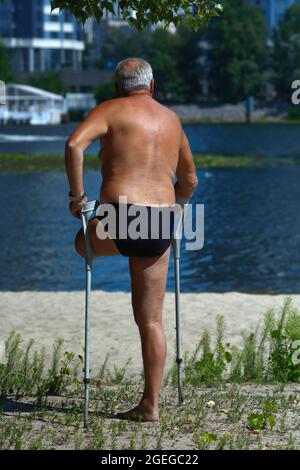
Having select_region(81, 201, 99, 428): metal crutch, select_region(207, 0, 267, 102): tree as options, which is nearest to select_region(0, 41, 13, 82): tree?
select_region(207, 0, 267, 102): tree

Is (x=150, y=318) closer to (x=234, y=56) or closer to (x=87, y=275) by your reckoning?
(x=87, y=275)

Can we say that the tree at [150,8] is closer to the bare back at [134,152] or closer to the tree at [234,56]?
the bare back at [134,152]

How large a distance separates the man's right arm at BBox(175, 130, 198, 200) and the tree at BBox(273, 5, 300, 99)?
151m

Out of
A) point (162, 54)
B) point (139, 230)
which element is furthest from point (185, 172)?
point (162, 54)

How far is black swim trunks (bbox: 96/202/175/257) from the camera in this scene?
690cm

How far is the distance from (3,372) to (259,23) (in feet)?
547

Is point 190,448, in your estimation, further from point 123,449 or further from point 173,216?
point 173,216

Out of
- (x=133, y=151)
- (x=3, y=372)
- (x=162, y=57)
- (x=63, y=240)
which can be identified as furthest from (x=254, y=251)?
(x=162, y=57)

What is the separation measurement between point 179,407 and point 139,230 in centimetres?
119

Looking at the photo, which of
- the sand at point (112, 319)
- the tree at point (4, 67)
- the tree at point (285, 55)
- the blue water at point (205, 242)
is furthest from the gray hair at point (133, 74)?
the tree at point (285, 55)

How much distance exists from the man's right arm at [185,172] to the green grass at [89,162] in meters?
44.0

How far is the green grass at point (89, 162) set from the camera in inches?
2087

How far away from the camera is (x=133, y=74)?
7047 mm

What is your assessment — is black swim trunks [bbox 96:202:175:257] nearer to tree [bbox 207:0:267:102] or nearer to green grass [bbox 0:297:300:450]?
green grass [bbox 0:297:300:450]
